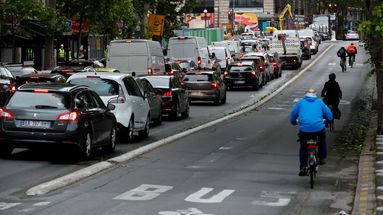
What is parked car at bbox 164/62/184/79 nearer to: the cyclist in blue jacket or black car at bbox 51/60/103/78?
black car at bbox 51/60/103/78

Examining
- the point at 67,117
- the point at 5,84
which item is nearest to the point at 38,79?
the point at 5,84

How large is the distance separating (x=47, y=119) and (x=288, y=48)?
2100 inches

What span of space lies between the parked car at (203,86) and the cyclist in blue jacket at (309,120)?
23117mm

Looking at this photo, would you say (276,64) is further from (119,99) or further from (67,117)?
(67,117)

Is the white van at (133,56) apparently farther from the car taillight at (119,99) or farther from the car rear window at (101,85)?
the car taillight at (119,99)

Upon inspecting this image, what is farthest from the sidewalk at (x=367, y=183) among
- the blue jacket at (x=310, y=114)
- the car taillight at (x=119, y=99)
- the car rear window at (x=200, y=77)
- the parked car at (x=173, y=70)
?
the parked car at (x=173, y=70)

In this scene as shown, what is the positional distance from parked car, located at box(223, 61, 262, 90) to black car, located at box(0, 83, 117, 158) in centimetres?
3089

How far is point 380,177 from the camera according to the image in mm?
14883

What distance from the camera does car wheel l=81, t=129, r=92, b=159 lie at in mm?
16969

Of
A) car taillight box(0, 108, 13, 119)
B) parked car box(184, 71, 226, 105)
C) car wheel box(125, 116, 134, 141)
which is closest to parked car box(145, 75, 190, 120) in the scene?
car wheel box(125, 116, 134, 141)

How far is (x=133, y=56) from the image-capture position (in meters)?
37.7

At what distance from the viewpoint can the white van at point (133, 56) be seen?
123 feet

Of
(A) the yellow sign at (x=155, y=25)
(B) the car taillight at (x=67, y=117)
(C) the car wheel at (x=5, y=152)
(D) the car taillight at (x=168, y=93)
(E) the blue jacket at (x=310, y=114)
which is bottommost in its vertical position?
(C) the car wheel at (x=5, y=152)

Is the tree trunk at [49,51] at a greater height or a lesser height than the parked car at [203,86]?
greater
